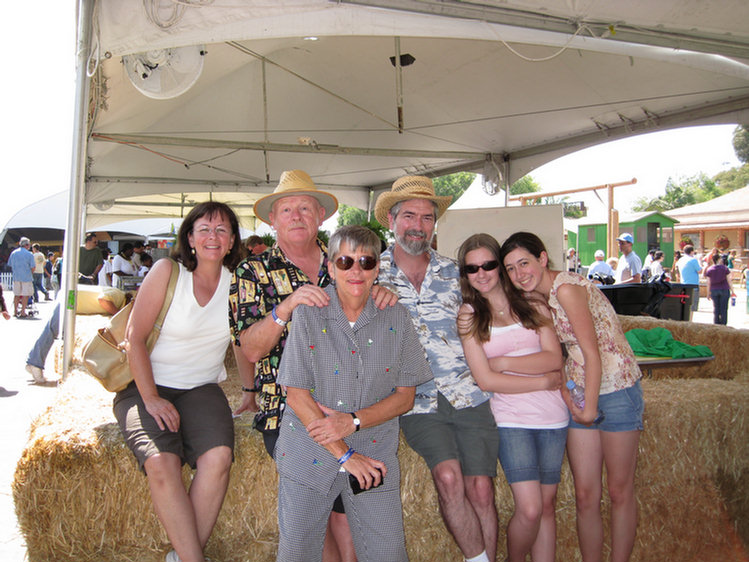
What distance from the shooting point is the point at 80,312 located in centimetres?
581

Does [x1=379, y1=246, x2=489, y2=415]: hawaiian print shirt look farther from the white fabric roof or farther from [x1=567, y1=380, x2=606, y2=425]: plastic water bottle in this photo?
the white fabric roof

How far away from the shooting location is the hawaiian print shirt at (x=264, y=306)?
222cm

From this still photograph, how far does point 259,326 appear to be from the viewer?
2102 mm

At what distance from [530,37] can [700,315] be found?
1275 cm

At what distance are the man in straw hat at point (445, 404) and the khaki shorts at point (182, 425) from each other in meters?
0.88

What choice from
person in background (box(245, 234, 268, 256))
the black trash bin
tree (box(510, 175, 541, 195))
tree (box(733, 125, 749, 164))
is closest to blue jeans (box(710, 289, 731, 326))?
the black trash bin

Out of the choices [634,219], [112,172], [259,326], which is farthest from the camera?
[634,219]

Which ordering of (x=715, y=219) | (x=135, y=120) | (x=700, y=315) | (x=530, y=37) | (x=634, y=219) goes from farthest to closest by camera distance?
(x=715, y=219) → (x=634, y=219) → (x=700, y=315) → (x=135, y=120) → (x=530, y=37)

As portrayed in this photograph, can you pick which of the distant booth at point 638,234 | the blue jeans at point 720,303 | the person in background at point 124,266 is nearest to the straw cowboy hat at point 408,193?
the person in background at point 124,266

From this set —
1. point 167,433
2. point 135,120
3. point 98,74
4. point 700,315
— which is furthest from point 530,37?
point 700,315

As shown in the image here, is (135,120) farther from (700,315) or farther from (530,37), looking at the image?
(700,315)

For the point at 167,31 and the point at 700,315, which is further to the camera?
the point at 700,315

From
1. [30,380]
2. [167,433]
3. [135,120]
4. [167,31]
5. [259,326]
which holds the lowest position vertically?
[30,380]

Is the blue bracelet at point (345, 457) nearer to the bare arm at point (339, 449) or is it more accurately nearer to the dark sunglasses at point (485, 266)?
the bare arm at point (339, 449)
